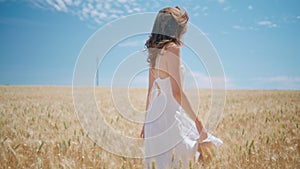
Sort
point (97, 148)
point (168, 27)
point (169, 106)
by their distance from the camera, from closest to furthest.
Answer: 1. point (168, 27)
2. point (169, 106)
3. point (97, 148)

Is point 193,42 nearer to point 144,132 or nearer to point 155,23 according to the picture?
point 155,23

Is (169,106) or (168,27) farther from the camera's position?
(169,106)

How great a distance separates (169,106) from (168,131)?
0.28 metres

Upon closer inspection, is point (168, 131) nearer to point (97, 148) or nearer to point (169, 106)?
point (169, 106)

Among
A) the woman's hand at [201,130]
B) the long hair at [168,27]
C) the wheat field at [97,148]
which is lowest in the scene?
the wheat field at [97,148]

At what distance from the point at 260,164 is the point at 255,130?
1879mm

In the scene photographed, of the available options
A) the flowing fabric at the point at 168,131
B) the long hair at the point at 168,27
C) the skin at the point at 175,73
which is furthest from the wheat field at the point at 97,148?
the long hair at the point at 168,27

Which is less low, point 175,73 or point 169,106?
point 175,73

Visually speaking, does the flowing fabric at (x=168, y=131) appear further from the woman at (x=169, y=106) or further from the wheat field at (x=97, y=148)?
the wheat field at (x=97, y=148)

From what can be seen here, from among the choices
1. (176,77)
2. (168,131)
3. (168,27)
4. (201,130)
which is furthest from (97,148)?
(168,27)

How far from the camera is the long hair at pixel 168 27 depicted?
113 inches

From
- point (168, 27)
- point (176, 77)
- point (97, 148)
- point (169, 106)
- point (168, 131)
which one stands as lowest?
point (97, 148)

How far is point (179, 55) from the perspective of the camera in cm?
282

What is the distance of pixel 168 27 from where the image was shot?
2891mm
